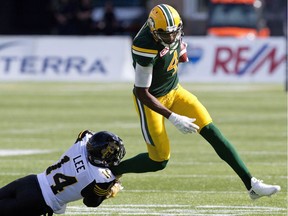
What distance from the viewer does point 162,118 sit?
902 cm

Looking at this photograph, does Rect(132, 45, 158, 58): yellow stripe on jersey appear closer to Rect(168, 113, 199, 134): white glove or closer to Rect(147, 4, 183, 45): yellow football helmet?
Rect(147, 4, 183, 45): yellow football helmet

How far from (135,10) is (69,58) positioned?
16.4m

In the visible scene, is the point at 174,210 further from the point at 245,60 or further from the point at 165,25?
the point at 245,60

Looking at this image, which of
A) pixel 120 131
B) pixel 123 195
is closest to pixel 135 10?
pixel 120 131

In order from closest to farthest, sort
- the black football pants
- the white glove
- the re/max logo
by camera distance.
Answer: the black football pants < the white glove < the re/max logo

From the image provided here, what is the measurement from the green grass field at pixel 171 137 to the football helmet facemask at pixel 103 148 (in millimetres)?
1468

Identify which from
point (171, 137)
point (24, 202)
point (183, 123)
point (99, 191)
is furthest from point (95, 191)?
point (171, 137)

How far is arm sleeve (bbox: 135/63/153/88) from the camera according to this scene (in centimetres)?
879

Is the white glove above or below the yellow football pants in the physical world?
above

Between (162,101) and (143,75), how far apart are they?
35 cm

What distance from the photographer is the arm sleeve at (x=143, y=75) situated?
8789 millimetres

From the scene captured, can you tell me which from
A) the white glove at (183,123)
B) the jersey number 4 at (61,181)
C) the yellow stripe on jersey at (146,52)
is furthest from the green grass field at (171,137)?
the jersey number 4 at (61,181)

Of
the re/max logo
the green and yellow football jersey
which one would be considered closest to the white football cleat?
the green and yellow football jersey

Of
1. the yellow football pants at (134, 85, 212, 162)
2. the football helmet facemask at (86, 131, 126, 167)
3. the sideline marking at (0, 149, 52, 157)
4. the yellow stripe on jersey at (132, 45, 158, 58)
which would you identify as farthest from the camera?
the sideline marking at (0, 149, 52, 157)
